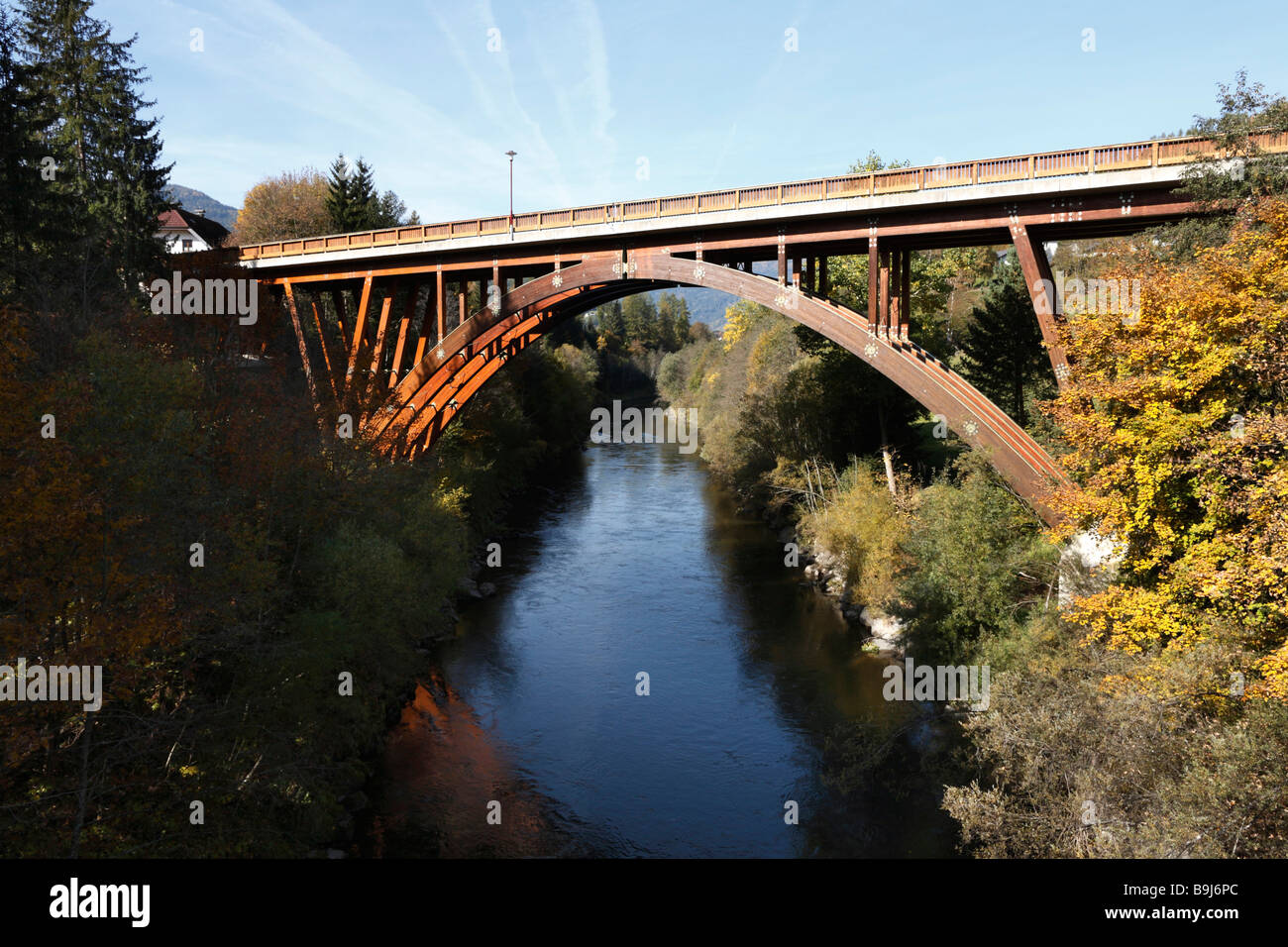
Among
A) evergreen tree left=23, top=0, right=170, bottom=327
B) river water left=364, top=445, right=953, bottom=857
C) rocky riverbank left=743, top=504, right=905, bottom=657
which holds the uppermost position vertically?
evergreen tree left=23, top=0, right=170, bottom=327

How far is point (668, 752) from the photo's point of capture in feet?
55.7

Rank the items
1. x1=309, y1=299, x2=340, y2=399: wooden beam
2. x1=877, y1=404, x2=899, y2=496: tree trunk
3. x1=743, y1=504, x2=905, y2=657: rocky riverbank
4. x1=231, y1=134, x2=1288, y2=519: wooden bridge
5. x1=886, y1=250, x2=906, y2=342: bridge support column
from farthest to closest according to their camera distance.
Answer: x1=309, y1=299, x2=340, y2=399: wooden beam
x1=877, y1=404, x2=899, y2=496: tree trunk
x1=743, y1=504, x2=905, y2=657: rocky riverbank
x1=886, y1=250, x2=906, y2=342: bridge support column
x1=231, y1=134, x2=1288, y2=519: wooden bridge

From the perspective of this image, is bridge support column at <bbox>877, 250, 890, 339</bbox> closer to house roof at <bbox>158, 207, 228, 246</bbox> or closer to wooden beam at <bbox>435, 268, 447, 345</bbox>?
wooden beam at <bbox>435, 268, 447, 345</bbox>

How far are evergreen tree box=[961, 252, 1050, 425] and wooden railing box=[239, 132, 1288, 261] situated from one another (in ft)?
26.2

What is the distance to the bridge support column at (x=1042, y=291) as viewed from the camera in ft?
52.2

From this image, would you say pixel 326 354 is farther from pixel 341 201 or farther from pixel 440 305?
pixel 341 201

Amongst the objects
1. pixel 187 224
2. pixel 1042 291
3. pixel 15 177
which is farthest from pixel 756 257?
pixel 187 224

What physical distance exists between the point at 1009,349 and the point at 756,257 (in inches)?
360

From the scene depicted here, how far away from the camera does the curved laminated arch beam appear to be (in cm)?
1856

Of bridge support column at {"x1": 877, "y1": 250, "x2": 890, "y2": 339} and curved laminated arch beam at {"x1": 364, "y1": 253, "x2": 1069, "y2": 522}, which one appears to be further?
bridge support column at {"x1": 877, "y1": 250, "x2": 890, "y2": 339}

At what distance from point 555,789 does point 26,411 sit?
35.7ft

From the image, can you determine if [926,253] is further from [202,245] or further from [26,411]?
[202,245]

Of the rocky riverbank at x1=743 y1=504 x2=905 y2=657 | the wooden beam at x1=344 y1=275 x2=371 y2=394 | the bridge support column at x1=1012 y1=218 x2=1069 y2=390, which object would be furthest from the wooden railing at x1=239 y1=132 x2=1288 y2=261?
the rocky riverbank at x1=743 y1=504 x2=905 y2=657

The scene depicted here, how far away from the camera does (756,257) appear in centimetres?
2458
